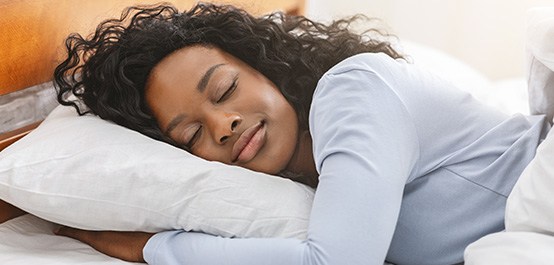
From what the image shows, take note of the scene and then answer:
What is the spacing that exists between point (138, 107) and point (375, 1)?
1.73 m

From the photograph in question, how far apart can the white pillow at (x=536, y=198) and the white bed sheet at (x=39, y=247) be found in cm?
56

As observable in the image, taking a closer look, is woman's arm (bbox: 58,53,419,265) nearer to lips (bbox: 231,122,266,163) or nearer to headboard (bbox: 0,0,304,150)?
lips (bbox: 231,122,266,163)

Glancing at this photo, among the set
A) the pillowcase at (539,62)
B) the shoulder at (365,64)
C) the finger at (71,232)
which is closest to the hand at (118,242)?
the finger at (71,232)

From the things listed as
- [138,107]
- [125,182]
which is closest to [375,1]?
[138,107]

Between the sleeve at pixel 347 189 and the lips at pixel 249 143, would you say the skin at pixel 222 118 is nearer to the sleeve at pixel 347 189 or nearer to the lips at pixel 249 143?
the lips at pixel 249 143

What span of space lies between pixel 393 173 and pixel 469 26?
2074 millimetres

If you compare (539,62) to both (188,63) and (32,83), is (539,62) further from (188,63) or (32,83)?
(32,83)

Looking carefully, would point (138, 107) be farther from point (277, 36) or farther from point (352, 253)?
point (352, 253)

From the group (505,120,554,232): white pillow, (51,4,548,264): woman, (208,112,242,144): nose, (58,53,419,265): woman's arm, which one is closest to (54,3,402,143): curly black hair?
(51,4,548,264): woman

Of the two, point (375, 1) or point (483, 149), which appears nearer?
point (483, 149)

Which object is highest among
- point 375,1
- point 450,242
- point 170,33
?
point 170,33

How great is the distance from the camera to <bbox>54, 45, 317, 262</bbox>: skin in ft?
4.19

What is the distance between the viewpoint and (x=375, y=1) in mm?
2934

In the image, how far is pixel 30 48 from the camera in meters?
1.42
